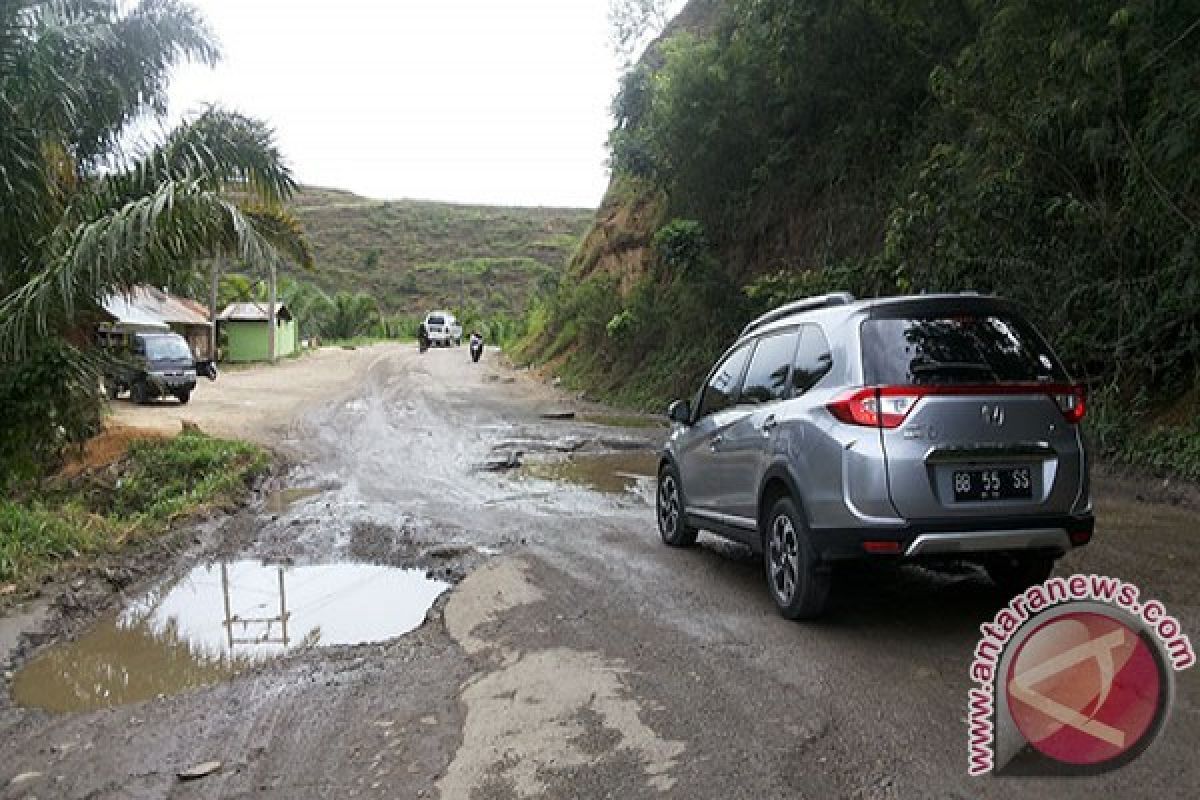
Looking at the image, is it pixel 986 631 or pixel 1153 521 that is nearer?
pixel 986 631

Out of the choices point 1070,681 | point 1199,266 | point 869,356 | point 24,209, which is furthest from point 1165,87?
point 24,209

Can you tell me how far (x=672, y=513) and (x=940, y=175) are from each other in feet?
22.6

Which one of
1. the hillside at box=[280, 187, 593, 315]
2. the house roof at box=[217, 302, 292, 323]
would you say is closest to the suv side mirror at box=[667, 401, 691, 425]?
the house roof at box=[217, 302, 292, 323]

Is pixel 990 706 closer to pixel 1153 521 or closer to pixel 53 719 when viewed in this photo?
pixel 53 719

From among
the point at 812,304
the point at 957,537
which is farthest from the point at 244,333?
the point at 957,537

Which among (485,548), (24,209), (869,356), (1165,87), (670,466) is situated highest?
(1165,87)

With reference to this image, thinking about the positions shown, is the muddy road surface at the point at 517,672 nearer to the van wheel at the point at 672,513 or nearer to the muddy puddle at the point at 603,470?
the van wheel at the point at 672,513

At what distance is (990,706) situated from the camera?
4.08 meters

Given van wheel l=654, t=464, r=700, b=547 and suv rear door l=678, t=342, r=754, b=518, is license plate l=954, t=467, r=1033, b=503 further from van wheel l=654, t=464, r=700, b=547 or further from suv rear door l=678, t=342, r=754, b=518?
van wheel l=654, t=464, r=700, b=547

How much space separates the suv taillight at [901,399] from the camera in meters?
4.85

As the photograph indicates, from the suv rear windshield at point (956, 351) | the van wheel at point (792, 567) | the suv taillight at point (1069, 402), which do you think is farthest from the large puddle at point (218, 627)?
the suv taillight at point (1069, 402)

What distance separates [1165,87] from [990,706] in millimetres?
6961

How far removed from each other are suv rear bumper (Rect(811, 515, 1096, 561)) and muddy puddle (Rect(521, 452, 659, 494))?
6335mm

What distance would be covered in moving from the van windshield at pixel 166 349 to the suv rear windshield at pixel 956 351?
20.7m
